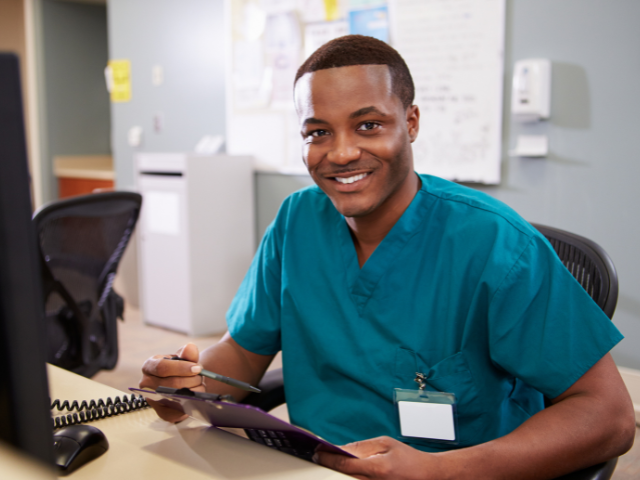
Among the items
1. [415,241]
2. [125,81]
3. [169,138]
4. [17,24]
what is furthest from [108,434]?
[17,24]

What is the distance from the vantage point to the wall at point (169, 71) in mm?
3600

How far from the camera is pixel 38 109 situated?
194 inches

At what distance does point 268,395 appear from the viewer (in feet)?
3.15

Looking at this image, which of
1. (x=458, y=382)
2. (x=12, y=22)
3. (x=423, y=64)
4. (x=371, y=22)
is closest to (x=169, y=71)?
(x=371, y=22)

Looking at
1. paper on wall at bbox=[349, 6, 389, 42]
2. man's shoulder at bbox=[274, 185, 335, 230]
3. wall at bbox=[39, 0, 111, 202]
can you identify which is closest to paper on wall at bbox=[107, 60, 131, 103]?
wall at bbox=[39, 0, 111, 202]

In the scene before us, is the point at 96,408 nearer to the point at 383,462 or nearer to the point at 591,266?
the point at 383,462

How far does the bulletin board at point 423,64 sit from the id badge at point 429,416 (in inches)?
72.4

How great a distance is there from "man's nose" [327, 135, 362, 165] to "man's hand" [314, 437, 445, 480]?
0.44m

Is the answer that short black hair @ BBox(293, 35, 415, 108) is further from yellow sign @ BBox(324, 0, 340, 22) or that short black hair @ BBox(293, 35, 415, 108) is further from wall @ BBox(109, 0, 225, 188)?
wall @ BBox(109, 0, 225, 188)

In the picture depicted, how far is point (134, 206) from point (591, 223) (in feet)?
5.52

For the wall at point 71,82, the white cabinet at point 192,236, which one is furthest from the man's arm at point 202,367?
the wall at point 71,82

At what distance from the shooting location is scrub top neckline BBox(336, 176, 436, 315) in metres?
0.93

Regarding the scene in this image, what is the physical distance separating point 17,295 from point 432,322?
65 centimetres

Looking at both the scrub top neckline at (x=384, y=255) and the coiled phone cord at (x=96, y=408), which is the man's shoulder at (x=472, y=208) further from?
the coiled phone cord at (x=96, y=408)
